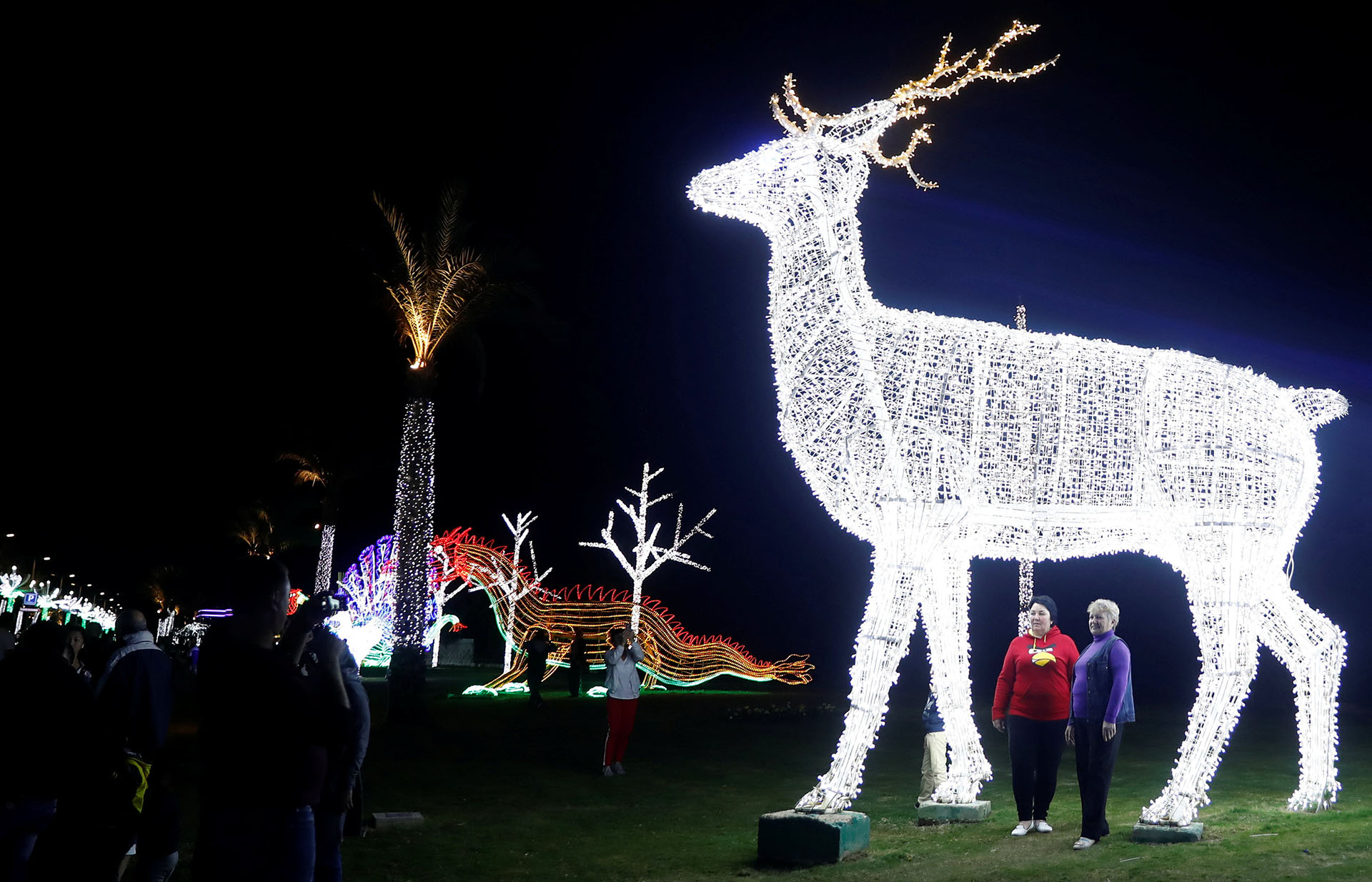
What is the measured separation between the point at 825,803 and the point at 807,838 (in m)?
0.37

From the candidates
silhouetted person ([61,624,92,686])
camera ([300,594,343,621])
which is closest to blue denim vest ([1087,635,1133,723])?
camera ([300,594,343,621])

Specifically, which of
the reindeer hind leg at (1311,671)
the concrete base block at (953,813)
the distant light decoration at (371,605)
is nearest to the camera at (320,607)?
the concrete base block at (953,813)

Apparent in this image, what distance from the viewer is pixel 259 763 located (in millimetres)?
3277

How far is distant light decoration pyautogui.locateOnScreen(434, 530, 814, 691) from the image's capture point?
21.2 metres

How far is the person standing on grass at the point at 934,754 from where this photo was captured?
8.33 metres

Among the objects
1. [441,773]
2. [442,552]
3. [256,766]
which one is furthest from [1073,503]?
[442,552]

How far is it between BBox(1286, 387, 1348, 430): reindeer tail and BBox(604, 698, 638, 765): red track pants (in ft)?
20.5

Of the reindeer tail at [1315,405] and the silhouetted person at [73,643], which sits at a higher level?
the reindeer tail at [1315,405]

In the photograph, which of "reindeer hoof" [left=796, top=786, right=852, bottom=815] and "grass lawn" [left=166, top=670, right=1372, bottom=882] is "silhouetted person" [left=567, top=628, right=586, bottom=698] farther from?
"reindeer hoof" [left=796, top=786, right=852, bottom=815]

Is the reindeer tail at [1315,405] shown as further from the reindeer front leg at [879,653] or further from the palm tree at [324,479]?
the palm tree at [324,479]

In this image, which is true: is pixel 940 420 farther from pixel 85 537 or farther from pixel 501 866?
pixel 85 537

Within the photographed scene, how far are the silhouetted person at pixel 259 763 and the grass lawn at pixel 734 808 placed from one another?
11.1 ft

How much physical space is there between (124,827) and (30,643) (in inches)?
37.1

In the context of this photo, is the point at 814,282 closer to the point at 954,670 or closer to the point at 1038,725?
the point at 954,670
